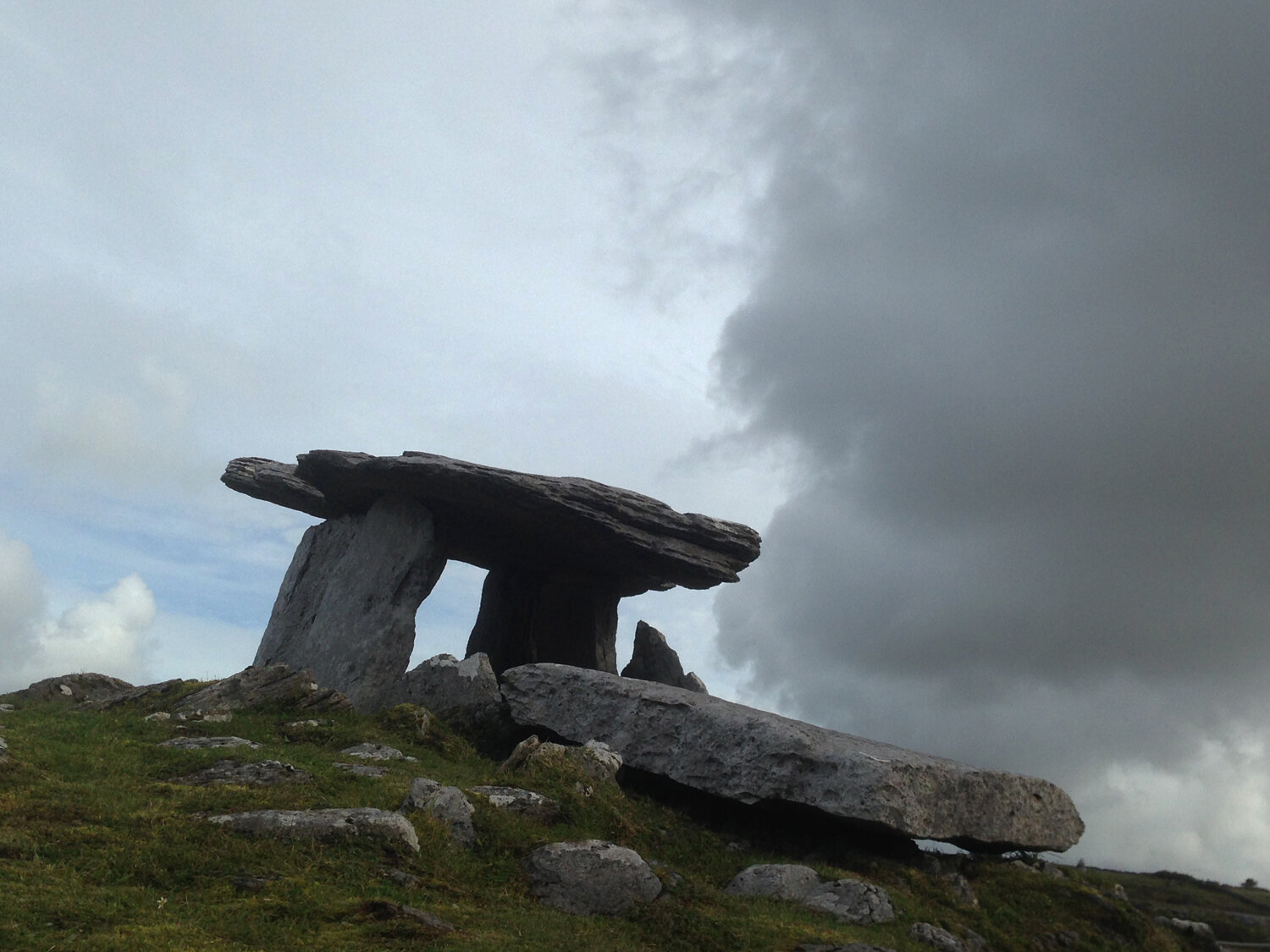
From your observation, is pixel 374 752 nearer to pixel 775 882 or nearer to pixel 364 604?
pixel 775 882

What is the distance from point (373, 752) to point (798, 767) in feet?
21.7

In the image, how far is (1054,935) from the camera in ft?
45.0

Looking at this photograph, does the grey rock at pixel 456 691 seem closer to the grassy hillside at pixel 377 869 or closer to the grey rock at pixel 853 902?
the grassy hillside at pixel 377 869

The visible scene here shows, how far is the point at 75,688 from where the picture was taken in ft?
74.1

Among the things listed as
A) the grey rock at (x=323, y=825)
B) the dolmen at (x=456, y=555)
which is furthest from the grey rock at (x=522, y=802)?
the dolmen at (x=456, y=555)

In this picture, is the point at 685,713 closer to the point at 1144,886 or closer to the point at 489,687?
the point at 489,687

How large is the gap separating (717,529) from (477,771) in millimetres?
10512

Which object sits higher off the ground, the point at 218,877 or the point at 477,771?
the point at 477,771

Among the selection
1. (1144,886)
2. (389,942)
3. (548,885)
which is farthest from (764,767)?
(1144,886)

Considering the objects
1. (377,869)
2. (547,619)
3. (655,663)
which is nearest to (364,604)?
(547,619)

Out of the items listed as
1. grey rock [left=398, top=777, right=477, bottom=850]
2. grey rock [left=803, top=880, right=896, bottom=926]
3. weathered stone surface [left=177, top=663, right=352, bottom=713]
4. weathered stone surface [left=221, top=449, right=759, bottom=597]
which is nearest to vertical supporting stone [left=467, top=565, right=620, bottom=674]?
weathered stone surface [left=221, top=449, right=759, bottom=597]

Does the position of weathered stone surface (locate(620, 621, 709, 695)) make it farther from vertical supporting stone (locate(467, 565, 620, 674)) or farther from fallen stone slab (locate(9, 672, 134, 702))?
fallen stone slab (locate(9, 672, 134, 702))

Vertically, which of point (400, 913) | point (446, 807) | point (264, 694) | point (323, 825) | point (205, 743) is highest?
point (264, 694)

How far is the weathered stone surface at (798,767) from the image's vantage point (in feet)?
47.7
